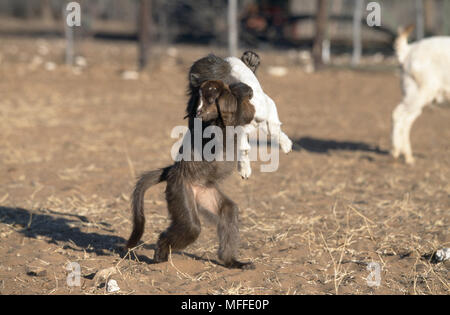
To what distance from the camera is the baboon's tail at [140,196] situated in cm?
452

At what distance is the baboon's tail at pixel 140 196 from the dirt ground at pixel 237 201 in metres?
0.24

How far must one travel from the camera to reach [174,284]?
4.20 meters

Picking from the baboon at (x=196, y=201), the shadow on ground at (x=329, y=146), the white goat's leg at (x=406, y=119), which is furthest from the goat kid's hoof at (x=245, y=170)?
the shadow on ground at (x=329, y=146)

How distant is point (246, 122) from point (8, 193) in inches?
152

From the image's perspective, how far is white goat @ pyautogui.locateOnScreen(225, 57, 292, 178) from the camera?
154 inches

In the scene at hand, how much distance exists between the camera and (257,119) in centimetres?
394

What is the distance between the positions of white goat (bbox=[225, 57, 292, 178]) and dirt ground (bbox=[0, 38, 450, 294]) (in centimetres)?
83

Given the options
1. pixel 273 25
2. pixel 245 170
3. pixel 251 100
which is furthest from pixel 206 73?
pixel 273 25

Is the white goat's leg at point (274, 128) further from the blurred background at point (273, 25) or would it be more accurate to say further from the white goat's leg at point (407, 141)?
the blurred background at point (273, 25)

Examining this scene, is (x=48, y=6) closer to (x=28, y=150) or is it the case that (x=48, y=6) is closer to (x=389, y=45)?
(x=389, y=45)

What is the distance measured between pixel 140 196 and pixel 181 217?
459 mm

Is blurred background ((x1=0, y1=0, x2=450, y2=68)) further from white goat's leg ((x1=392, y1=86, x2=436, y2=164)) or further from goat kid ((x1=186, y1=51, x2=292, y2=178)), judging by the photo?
goat kid ((x1=186, y1=51, x2=292, y2=178))

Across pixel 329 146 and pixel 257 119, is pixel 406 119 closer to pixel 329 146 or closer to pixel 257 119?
pixel 329 146

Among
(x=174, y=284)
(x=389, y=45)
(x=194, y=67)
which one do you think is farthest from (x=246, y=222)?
(x=389, y=45)
